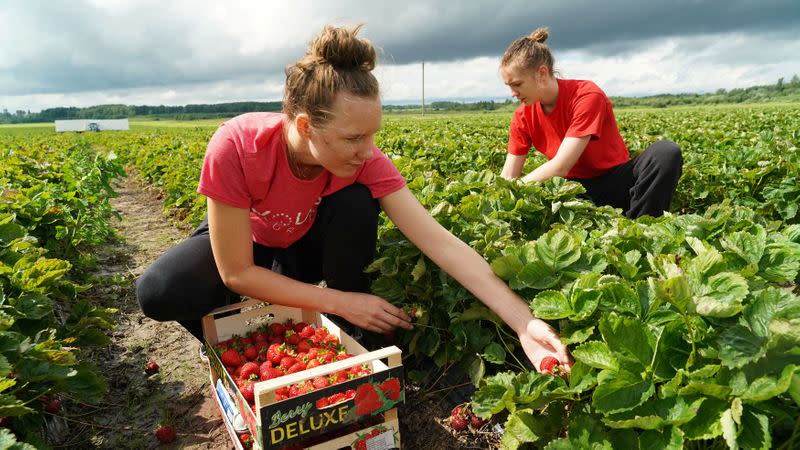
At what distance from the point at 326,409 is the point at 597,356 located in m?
0.89

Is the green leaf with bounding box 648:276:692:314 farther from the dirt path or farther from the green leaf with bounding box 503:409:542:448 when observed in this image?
the dirt path

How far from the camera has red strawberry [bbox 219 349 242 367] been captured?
7.39ft

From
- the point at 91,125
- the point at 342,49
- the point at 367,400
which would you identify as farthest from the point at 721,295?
the point at 91,125

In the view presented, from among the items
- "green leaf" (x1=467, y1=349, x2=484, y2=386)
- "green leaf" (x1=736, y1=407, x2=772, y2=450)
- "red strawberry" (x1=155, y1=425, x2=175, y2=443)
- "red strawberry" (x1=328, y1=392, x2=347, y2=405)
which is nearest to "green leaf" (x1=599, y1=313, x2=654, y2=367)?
"green leaf" (x1=736, y1=407, x2=772, y2=450)

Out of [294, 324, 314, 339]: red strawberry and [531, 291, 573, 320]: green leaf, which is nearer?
[531, 291, 573, 320]: green leaf

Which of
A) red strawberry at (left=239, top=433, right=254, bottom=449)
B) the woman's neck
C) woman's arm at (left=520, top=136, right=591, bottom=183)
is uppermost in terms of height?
the woman's neck

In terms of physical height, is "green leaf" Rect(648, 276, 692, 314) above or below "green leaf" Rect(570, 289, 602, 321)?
above

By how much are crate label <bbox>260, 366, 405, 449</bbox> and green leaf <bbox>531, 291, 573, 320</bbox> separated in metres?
0.54

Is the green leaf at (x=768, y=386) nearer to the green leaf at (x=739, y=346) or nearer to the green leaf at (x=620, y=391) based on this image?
the green leaf at (x=739, y=346)

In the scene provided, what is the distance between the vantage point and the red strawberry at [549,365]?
1.71 metres

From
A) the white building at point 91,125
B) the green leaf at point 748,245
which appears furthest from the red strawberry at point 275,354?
the white building at point 91,125

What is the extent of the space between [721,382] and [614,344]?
252 mm

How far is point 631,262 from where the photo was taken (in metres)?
1.88

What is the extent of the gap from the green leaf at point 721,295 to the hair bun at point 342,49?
138cm
